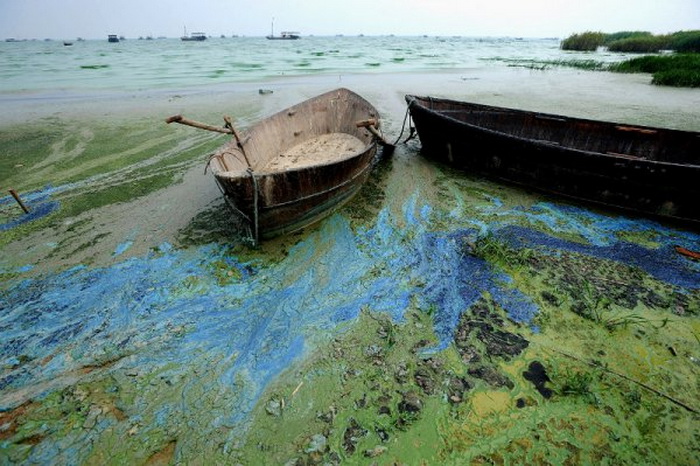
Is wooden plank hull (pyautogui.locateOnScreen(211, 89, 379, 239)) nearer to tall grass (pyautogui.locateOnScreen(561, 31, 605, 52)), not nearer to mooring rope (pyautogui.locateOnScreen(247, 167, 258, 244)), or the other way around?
mooring rope (pyautogui.locateOnScreen(247, 167, 258, 244))

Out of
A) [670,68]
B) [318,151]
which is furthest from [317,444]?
[670,68]

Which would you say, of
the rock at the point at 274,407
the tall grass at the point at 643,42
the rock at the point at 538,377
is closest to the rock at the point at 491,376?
the rock at the point at 538,377

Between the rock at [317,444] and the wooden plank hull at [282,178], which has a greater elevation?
the wooden plank hull at [282,178]

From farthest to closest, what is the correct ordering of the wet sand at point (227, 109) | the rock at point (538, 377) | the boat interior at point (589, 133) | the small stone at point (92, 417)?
the boat interior at point (589, 133), the wet sand at point (227, 109), the rock at point (538, 377), the small stone at point (92, 417)

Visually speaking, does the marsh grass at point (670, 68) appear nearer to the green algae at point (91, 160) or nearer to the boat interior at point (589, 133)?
the boat interior at point (589, 133)

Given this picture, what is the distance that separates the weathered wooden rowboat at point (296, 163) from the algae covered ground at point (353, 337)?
0.44 meters

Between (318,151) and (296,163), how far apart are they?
885mm

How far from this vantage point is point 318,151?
7117mm

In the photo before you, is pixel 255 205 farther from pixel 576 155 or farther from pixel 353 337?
pixel 576 155

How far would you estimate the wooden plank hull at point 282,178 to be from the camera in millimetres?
4262

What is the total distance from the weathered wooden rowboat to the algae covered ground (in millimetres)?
438

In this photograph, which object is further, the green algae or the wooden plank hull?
the green algae

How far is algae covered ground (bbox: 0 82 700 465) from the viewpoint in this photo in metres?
2.60

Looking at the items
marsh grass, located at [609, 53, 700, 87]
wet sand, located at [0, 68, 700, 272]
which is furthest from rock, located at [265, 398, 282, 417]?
marsh grass, located at [609, 53, 700, 87]
